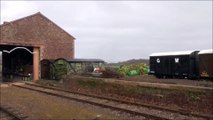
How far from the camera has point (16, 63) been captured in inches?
1660

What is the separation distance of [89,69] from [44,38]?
6.42 meters

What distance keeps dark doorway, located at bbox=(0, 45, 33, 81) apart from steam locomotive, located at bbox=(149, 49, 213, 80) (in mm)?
15659

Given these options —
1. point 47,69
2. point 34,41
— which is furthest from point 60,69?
point 34,41

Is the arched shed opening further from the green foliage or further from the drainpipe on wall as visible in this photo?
the drainpipe on wall

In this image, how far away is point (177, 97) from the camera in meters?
14.9

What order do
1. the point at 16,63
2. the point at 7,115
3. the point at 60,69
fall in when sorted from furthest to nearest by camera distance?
the point at 16,63, the point at 60,69, the point at 7,115

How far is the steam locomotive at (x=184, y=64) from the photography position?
2320 centimetres

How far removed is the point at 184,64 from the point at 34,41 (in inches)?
700

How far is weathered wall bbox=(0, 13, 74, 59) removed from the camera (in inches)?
1294

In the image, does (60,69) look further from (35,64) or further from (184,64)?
(184,64)

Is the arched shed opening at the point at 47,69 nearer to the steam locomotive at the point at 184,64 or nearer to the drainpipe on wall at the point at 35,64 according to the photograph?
the drainpipe on wall at the point at 35,64

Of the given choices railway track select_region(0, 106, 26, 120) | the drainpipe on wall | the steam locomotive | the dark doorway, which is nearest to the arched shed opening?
the drainpipe on wall

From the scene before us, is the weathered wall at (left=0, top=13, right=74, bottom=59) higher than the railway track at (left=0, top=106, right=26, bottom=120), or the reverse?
the weathered wall at (left=0, top=13, right=74, bottom=59)

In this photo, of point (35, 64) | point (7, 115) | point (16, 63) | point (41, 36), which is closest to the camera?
point (7, 115)
